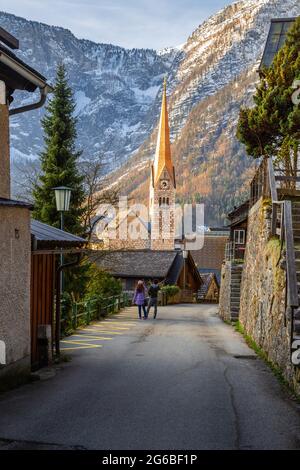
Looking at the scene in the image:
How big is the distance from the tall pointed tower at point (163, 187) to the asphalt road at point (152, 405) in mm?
97962

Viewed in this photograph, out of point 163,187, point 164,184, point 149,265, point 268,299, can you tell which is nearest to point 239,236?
point 268,299

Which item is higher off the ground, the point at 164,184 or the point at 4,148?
the point at 164,184

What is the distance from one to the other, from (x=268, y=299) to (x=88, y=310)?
28.7ft

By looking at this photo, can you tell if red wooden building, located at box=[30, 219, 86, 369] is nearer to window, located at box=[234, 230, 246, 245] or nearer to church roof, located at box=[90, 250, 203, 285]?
window, located at box=[234, 230, 246, 245]

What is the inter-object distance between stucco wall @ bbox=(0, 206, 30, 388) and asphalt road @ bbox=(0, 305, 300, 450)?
45 cm

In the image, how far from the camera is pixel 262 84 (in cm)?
2522

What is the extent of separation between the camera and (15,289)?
888cm

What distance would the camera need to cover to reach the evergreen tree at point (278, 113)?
22.2 metres

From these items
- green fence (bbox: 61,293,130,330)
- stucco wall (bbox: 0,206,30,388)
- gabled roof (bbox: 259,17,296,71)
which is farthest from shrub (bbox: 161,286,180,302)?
stucco wall (bbox: 0,206,30,388)

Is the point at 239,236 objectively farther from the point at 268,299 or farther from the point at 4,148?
the point at 4,148

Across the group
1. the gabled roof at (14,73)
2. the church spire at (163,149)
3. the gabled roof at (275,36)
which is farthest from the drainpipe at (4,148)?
the church spire at (163,149)
